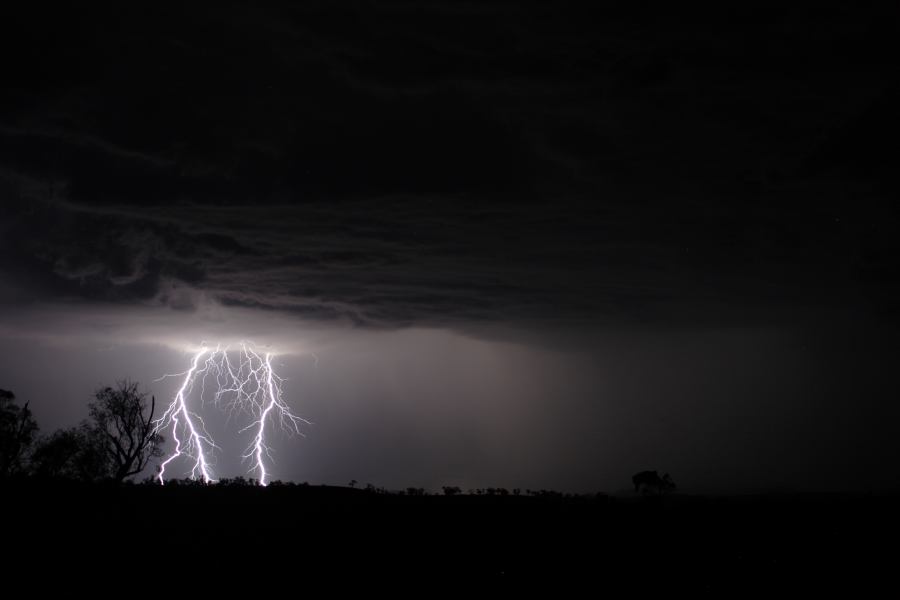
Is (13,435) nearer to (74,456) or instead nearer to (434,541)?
(74,456)

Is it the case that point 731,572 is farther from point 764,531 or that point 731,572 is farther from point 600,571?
point 764,531

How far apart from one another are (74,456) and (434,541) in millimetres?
25079

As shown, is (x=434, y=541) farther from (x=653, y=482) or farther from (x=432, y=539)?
(x=653, y=482)

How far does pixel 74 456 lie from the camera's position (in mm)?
33219

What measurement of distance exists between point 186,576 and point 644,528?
1122 centimetres

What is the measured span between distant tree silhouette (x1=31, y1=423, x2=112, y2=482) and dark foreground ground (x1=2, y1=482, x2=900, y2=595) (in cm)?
1378

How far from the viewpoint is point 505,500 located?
70.4 feet

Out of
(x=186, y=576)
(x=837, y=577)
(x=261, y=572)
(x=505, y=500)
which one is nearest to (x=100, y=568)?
(x=186, y=576)

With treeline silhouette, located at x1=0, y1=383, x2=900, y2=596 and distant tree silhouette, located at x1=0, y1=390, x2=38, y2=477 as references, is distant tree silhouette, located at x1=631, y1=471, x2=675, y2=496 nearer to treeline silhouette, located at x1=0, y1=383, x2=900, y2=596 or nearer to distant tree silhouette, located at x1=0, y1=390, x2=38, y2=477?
treeline silhouette, located at x1=0, y1=383, x2=900, y2=596

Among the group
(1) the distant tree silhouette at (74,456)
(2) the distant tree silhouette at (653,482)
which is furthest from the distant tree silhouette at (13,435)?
(2) the distant tree silhouette at (653,482)

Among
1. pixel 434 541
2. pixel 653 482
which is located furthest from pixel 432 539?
pixel 653 482

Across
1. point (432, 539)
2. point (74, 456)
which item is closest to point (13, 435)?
point (74, 456)

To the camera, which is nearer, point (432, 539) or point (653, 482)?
point (432, 539)

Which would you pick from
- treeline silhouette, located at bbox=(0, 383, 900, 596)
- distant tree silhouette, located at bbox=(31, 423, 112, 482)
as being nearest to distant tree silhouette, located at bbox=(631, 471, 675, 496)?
treeline silhouette, located at bbox=(0, 383, 900, 596)
